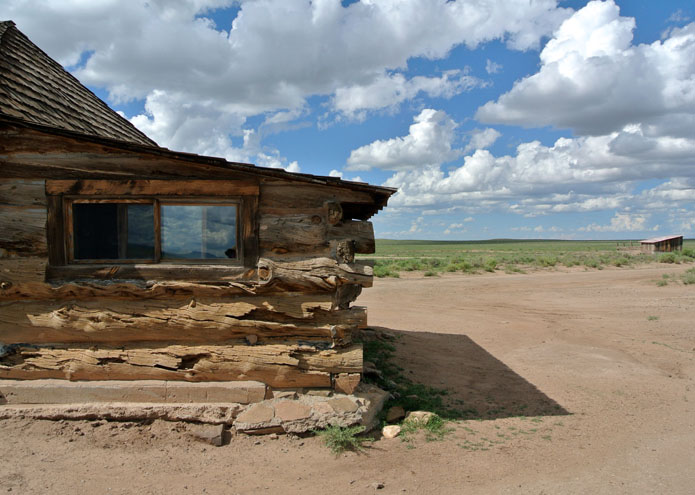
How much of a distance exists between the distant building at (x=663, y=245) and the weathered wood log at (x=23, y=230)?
5093cm

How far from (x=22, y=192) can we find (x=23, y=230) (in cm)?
44

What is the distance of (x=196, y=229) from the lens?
5527mm

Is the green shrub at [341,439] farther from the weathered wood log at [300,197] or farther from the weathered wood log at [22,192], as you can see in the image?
the weathered wood log at [22,192]

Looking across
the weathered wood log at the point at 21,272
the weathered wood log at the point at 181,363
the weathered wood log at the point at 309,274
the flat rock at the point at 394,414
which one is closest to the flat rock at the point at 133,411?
the weathered wood log at the point at 181,363

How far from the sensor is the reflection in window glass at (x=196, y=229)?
5.52 meters

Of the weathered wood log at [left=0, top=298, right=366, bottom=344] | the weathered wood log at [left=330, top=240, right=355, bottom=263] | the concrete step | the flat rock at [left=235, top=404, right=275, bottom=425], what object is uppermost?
the weathered wood log at [left=330, top=240, right=355, bottom=263]

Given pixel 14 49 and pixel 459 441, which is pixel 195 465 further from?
pixel 14 49

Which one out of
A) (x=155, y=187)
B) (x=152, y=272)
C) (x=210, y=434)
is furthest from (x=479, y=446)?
(x=155, y=187)

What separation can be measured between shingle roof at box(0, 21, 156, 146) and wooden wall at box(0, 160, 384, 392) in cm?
113

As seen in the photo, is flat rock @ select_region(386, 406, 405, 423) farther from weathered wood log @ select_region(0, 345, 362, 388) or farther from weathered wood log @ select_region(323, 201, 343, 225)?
weathered wood log @ select_region(323, 201, 343, 225)

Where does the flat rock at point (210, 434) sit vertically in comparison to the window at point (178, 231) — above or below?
below

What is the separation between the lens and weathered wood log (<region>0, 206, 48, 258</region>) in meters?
5.34

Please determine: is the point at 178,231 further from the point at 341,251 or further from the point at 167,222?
the point at 341,251

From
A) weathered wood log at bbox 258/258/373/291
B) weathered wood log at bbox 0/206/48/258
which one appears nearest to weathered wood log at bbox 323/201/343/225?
weathered wood log at bbox 258/258/373/291
